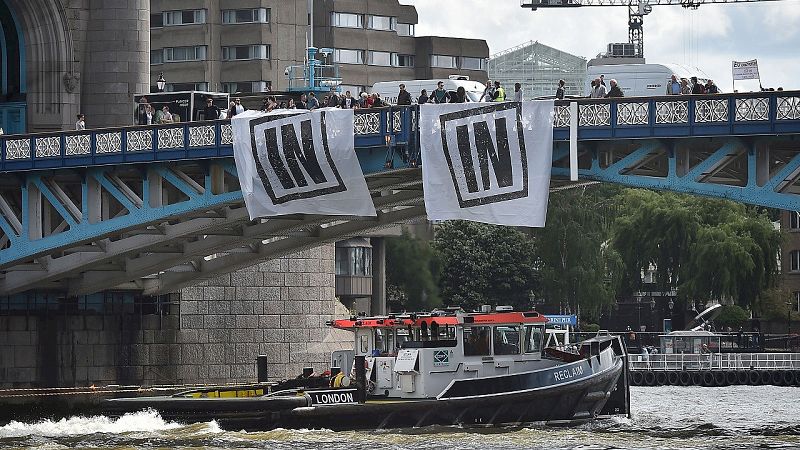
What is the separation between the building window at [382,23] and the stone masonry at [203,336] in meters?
50.9

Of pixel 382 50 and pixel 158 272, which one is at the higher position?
pixel 382 50

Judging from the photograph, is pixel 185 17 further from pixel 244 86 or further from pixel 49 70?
pixel 49 70

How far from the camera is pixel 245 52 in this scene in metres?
116

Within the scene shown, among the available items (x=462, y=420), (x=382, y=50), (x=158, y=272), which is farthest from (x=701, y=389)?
(x=382, y=50)

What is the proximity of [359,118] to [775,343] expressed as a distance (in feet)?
168

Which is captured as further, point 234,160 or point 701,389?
point 701,389

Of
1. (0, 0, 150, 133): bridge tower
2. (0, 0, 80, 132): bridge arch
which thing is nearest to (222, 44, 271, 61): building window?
(0, 0, 150, 133): bridge tower

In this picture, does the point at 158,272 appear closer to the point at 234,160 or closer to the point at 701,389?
the point at 234,160

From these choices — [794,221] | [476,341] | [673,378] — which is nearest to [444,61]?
[794,221]

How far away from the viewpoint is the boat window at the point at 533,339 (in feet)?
195

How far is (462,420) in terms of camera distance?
188 ft

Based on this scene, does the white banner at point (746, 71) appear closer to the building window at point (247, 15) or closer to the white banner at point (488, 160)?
the white banner at point (488, 160)

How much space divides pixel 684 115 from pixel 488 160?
20.3ft

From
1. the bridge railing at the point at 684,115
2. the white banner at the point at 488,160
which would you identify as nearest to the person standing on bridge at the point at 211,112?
the white banner at the point at 488,160
